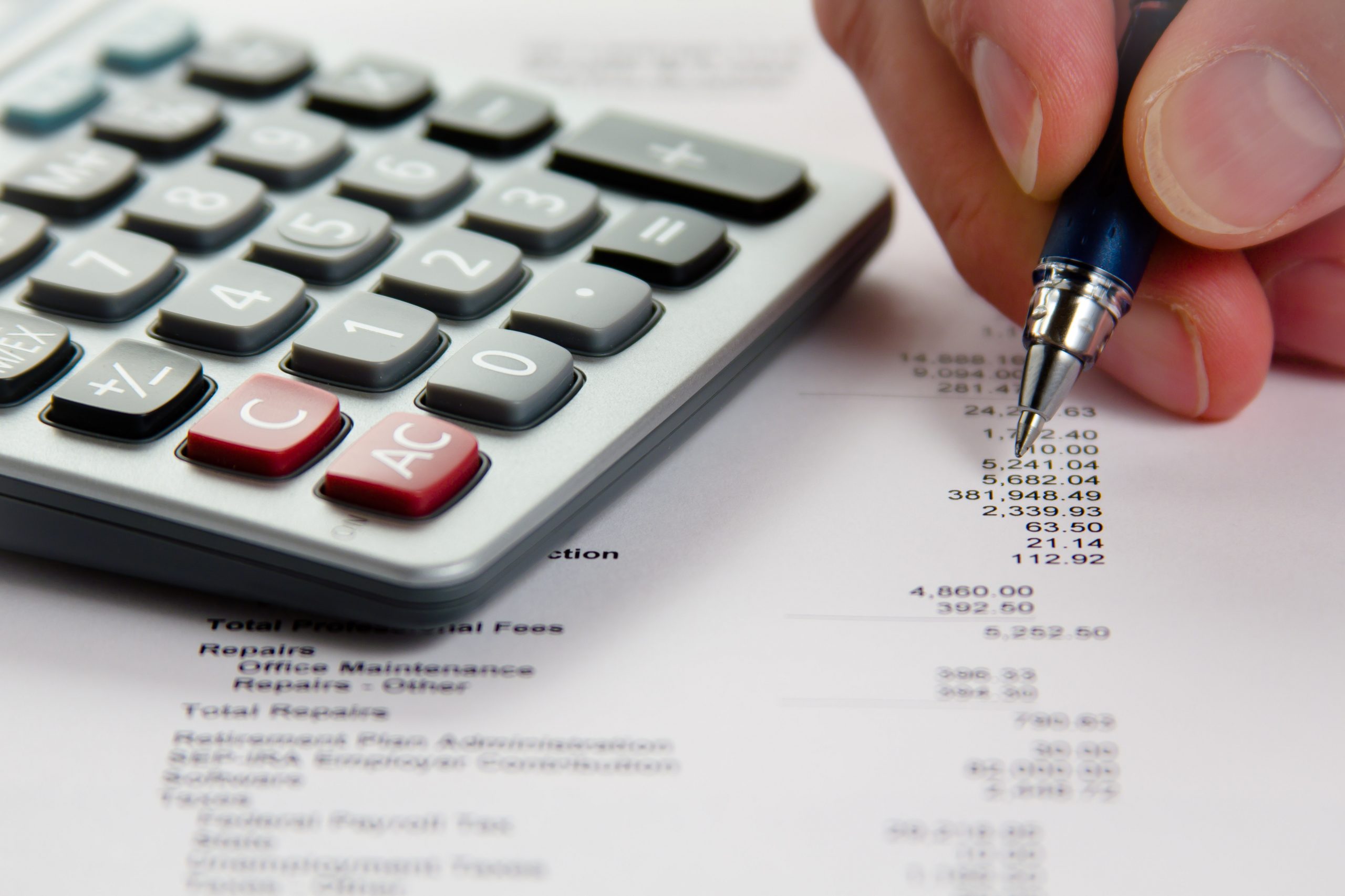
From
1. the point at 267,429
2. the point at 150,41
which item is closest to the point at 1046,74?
the point at 267,429

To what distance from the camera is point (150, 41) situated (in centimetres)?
49

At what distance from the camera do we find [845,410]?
39 centimetres

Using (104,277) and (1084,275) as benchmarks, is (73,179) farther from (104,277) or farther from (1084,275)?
(1084,275)

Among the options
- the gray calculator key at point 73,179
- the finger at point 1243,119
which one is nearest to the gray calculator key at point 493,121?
the gray calculator key at point 73,179

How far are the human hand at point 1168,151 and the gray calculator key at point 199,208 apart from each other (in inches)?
8.5

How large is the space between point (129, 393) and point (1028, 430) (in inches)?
9.5

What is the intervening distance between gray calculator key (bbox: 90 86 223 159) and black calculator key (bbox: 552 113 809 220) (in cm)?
13

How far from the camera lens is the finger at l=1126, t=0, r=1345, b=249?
311mm

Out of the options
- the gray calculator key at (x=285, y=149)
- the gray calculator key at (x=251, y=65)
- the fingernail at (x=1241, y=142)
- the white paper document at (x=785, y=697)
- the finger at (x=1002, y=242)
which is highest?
the fingernail at (x=1241, y=142)

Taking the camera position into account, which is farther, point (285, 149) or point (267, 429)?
point (285, 149)

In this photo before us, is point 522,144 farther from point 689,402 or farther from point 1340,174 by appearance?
point 1340,174

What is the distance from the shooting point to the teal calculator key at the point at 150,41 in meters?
0.48

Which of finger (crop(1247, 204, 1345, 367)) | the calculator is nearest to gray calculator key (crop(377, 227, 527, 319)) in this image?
the calculator

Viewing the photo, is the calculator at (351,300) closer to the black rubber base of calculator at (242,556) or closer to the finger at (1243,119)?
the black rubber base of calculator at (242,556)
